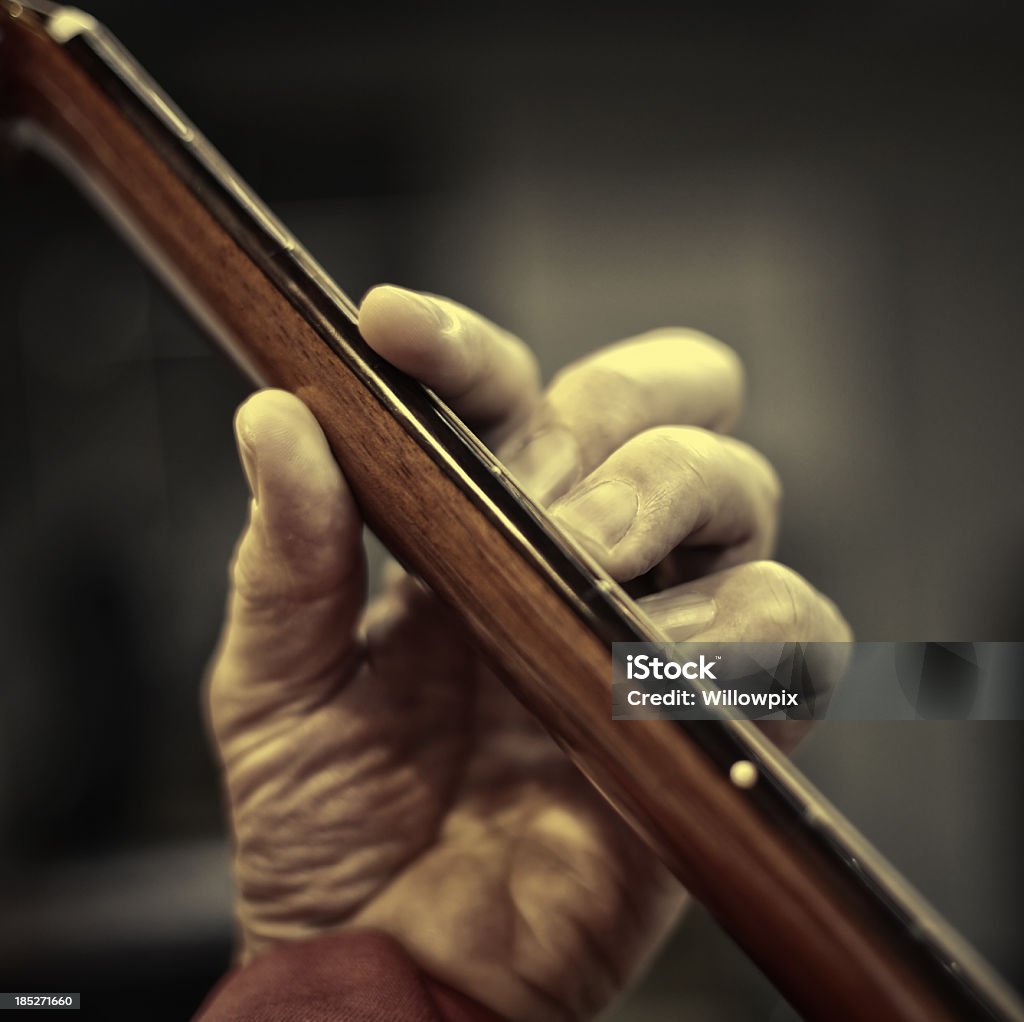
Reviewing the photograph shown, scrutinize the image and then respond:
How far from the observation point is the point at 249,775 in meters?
0.28

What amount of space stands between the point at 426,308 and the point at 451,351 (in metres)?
0.01

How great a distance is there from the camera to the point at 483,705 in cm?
30

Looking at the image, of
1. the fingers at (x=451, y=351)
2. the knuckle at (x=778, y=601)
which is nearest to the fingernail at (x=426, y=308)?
the fingers at (x=451, y=351)

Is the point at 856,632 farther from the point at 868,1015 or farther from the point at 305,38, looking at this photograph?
the point at 305,38

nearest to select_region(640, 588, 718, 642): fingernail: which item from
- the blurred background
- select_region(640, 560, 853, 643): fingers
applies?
select_region(640, 560, 853, 643): fingers

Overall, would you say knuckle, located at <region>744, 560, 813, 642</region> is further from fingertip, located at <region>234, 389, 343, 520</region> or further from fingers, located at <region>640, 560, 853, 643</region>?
fingertip, located at <region>234, 389, 343, 520</region>

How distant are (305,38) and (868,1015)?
1.84ft

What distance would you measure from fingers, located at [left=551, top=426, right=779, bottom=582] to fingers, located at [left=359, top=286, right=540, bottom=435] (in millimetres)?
44

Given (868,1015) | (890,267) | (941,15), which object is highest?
(941,15)

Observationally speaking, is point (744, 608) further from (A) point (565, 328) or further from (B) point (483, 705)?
(A) point (565, 328)

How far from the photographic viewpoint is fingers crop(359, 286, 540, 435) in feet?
0.61

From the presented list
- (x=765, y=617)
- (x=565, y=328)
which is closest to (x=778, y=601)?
(x=765, y=617)

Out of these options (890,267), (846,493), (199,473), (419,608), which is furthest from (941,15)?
(199,473)

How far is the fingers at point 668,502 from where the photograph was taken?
20cm
